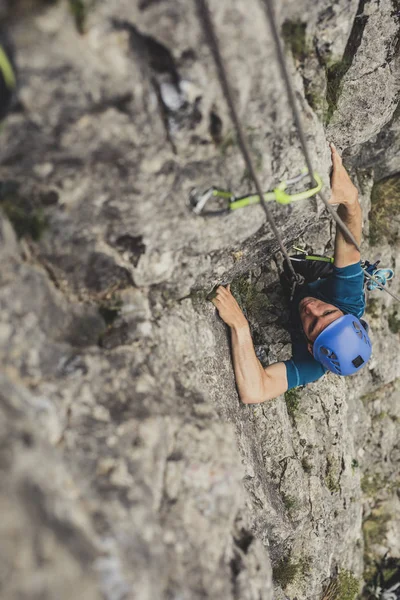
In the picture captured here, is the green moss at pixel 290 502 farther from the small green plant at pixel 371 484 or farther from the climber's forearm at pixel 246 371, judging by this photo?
the small green plant at pixel 371 484

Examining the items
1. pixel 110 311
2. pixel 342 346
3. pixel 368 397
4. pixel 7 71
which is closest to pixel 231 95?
pixel 7 71

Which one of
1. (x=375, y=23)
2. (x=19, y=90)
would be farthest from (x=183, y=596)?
(x=375, y=23)

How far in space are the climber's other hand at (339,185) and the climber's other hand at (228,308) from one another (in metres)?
1.43

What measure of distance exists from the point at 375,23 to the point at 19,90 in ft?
13.3

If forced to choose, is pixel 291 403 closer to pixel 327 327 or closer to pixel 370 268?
pixel 327 327

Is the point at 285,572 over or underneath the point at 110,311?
underneath

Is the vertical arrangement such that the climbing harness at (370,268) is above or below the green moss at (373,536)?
above

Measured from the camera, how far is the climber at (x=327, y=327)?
Result: 15.4ft

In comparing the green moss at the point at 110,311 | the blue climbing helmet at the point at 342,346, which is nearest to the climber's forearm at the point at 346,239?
the blue climbing helmet at the point at 342,346

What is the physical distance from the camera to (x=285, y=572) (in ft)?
18.3

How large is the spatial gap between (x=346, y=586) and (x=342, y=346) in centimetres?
435

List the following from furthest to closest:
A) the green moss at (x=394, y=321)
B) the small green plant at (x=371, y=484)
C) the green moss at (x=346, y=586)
Answer: 1. the small green plant at (x=371, y=484)
2. the green moss at (x=394, y=321)
3. the green moss at (x=346, y=586)

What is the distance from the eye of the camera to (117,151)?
2.71 metres

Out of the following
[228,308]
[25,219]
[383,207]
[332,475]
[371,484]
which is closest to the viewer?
[25,219]
